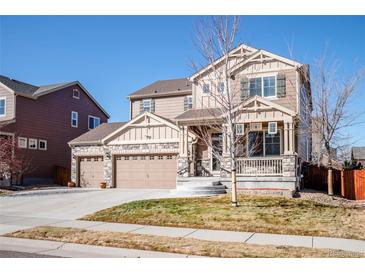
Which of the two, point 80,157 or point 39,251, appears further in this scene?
point 80,157

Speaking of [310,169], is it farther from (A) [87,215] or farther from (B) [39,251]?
(B) [39,251]

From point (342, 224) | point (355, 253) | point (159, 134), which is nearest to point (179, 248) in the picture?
point (355, 253)

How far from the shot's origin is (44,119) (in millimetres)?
29031

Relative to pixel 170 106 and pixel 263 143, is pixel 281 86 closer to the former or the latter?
pixel 263 143

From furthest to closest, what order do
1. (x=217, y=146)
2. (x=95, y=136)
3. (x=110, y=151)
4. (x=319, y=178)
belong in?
(x=95, y=136) → (x=110, y=151) → (x=319, y=178) → (x=217, y=146)

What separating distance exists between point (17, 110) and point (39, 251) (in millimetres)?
21034

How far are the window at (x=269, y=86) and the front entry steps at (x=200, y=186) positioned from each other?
5.63 metres

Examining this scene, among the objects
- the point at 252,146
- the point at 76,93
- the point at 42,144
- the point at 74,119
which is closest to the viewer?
the point at 252,146

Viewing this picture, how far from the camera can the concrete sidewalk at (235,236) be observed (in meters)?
8.30

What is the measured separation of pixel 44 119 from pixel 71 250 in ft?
75.0

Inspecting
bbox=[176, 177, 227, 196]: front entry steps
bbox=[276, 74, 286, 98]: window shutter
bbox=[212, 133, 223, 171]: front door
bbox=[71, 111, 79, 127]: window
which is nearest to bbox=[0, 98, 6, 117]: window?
bbox=[71, 111, 79, 127]: window

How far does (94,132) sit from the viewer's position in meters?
27.1

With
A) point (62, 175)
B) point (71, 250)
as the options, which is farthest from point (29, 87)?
point (71, 250)

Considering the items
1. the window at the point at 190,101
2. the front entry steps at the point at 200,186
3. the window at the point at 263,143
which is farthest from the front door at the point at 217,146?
the window at the point at 190,101
